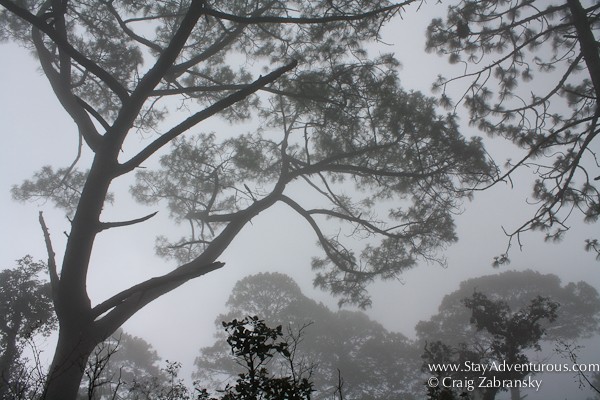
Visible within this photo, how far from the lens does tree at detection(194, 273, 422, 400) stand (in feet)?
79.8

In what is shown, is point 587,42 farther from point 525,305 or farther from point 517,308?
point 517,308

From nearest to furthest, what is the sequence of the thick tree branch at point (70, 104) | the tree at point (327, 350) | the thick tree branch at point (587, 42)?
the thick tree branch at point (587, 42)
the thick tree branch at point (70, 104)
the tree at point (327, 350)

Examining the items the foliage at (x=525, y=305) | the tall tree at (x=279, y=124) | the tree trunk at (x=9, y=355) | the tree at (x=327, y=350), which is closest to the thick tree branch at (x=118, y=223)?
the tall tree at (x=279, y=124)

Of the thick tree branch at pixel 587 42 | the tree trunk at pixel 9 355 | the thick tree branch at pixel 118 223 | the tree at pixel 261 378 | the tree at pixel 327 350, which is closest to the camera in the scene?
the tree at pixel 261 378

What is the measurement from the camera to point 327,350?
83.8 ft

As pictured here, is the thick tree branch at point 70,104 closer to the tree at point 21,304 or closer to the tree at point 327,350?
the tree at point 21,304

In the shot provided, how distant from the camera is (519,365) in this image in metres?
9.41

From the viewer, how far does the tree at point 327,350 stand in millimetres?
24328

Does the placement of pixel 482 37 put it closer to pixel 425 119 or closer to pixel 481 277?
pixel 425 119

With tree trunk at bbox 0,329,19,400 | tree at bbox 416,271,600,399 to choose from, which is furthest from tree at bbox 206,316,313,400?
tree at bbox 416,271,600,399

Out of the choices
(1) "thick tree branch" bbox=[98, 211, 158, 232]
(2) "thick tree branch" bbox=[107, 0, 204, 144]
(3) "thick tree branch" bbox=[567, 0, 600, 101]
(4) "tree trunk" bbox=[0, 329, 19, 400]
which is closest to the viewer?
(1) "thick tree branch" bbox=[98, 211, 158, 232]

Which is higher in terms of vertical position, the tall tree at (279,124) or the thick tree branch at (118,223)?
the tall tree at (279,124)

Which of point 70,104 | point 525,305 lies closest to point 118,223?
point 70,104

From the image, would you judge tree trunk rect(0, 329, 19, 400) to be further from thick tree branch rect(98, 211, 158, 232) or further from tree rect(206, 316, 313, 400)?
tree rect(206, 316, 313, 400)
